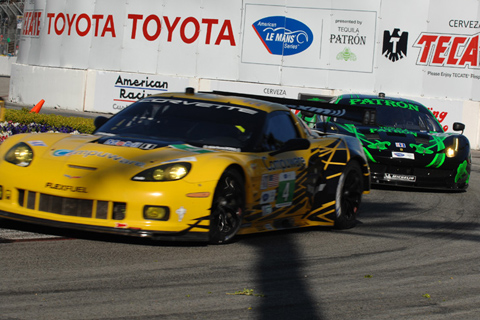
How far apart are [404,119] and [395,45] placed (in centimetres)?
1206

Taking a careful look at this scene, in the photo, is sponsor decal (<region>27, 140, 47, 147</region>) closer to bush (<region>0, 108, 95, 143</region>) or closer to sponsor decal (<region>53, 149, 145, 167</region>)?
sponsor decal (<region>53, 149, 145, 167</region>)

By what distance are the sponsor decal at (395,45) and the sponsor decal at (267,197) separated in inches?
720

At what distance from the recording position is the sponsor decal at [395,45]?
24.1 metres

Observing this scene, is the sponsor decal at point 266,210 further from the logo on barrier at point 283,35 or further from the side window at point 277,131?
the logo on barrier at point 283,35

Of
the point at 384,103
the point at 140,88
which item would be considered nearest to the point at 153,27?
the point at 140,88

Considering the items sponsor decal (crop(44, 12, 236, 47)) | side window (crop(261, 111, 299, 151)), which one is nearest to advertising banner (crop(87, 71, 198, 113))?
sponsor decal (crop(44, 12, 236, 47))

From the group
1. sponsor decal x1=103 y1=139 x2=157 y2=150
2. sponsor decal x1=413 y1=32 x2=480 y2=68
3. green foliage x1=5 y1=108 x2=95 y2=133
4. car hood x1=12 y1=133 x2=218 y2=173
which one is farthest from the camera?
sponsor decal x1=413 y1=32 x2=480 y2=68

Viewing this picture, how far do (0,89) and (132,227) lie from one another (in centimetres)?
3185

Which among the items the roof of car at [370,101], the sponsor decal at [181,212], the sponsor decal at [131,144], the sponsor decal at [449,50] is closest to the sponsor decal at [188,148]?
the sponsor decal at [131,144]

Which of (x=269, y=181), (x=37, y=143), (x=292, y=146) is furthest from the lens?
(x=292, y=146)

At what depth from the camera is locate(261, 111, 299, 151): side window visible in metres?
6.98

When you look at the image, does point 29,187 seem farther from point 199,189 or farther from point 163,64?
point 163,64

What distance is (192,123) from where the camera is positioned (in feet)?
22.7

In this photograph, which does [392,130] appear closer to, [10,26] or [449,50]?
[449,50]
